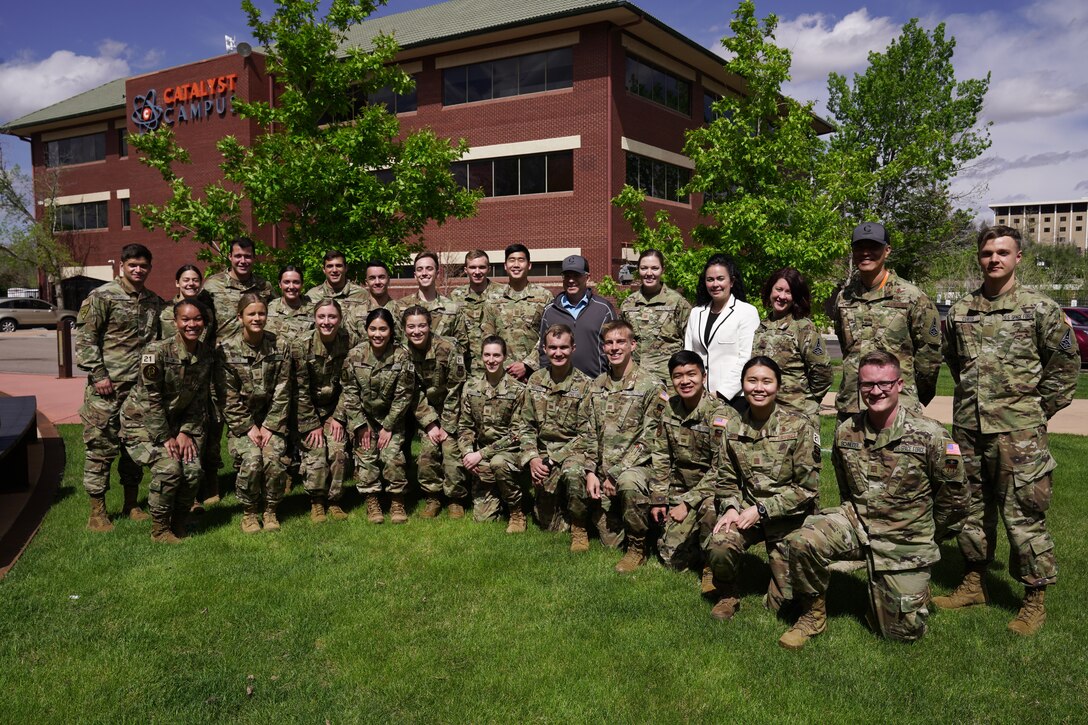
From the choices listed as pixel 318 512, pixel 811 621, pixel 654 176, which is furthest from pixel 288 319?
pixel 654 176

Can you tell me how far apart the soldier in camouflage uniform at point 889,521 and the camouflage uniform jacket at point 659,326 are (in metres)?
2.45

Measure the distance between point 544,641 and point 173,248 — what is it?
1317 inches

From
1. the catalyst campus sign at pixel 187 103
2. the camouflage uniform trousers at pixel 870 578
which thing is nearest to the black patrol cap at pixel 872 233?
the camouflage uniform trousers at pixel 870 578

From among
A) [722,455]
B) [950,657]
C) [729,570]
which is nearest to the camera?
[950,657]

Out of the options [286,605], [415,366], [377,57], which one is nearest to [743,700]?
[286,605]

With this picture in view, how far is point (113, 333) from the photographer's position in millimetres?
6773

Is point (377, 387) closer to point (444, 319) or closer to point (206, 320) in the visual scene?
point (444, 319)

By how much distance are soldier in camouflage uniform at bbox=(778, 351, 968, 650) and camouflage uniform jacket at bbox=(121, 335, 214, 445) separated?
507 cm

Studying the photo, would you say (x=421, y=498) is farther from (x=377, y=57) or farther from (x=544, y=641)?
(x=377, y=57)

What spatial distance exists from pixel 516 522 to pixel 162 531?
9.91 feet

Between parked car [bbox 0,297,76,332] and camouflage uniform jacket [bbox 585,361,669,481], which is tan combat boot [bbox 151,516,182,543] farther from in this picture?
parked car [bbox 0,297,76,332]

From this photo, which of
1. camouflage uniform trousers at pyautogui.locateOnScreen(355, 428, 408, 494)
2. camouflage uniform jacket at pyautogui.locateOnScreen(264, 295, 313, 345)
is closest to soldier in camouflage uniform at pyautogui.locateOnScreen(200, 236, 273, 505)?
camouflage uniform jacket at pyautogui.locateOnScreen(264, 295, 313, 345)

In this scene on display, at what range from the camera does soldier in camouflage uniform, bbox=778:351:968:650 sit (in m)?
4.38

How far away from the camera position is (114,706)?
148 inches
